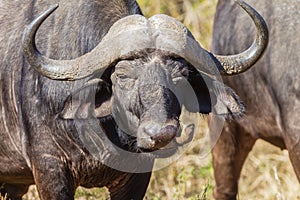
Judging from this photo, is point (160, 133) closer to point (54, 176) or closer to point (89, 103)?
point (89, 103)

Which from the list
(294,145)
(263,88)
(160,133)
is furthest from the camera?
(263,88)

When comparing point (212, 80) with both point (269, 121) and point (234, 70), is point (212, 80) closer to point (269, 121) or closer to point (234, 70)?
point (234, 70)

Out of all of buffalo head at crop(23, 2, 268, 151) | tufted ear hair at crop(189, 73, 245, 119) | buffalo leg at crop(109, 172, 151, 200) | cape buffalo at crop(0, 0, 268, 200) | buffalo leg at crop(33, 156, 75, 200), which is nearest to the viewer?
buffalo head at crop(23, 2, 268, 151)

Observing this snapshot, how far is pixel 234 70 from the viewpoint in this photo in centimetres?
550

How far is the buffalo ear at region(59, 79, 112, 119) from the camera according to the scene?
215 inches

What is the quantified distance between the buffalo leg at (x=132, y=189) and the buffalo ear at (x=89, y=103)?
680 mm

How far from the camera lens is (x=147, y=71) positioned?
17.0ft

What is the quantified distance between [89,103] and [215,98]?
2.21ft

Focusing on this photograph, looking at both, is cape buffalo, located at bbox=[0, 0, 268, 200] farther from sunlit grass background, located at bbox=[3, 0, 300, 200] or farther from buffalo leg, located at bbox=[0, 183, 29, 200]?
sunlit grass background, located at bbox=[3, 0, 300, 200]

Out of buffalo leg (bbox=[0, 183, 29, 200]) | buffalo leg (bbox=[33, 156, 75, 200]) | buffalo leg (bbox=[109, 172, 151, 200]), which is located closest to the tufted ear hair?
buffalo leg (bbox=[109, 172, 151, 200])

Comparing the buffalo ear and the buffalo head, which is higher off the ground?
the buffalo head

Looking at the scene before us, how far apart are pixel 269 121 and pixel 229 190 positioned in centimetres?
103

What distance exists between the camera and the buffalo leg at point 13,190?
Result: 6.68 m

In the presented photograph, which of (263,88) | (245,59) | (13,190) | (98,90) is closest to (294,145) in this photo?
(263,88)
